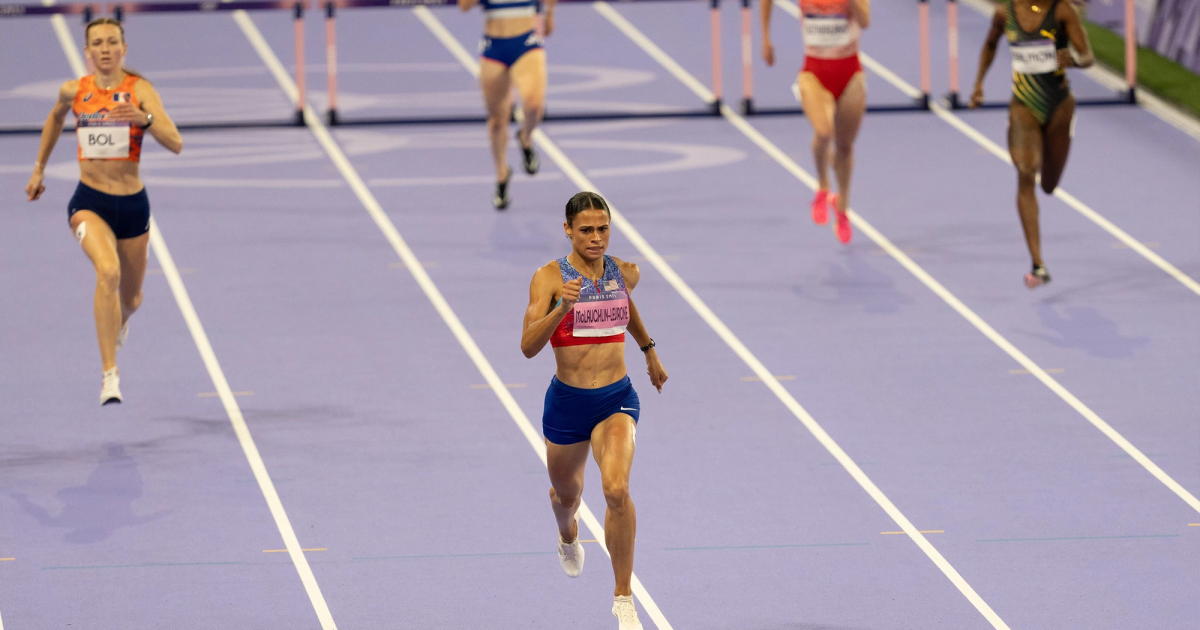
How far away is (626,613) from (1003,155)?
9050 millimetres

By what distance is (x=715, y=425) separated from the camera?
9.36 m

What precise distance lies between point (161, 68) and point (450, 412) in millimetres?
9349

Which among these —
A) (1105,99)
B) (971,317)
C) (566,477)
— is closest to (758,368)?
(971,317)

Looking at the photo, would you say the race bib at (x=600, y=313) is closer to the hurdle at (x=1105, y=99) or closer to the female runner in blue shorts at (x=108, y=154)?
the female runner in blue shorts at (x=108, y=154)

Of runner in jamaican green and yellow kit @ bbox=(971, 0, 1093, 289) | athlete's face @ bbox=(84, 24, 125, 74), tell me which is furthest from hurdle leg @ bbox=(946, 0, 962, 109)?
athlete's face @ bbox=(84, 24, 125, 74)

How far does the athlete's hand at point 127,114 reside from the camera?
9000 millimetres

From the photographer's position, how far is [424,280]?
11781mm

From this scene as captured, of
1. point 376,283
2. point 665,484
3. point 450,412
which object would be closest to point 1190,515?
point 665,484

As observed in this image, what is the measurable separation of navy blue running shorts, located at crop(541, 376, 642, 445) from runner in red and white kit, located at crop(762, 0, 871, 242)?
18.4ft

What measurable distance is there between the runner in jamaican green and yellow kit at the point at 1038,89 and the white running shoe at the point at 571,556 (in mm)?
4817

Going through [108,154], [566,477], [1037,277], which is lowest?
[1037,277]

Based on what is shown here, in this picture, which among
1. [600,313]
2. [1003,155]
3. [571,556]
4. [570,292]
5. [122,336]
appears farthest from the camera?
[1003,155]

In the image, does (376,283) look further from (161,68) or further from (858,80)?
(161,68)

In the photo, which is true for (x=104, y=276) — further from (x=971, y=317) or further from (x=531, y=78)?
(x=971, y=317)
